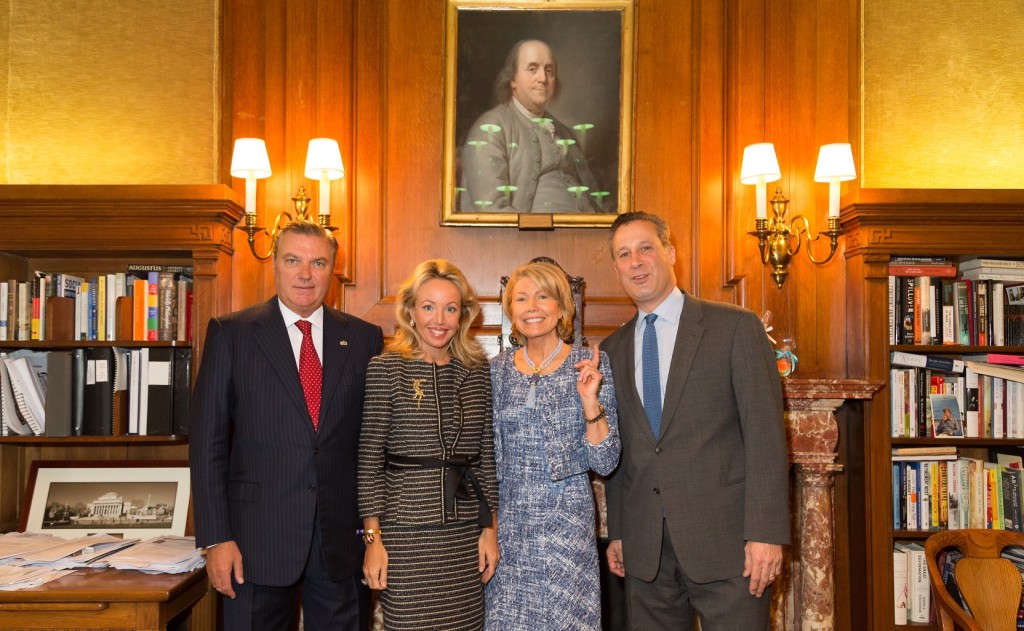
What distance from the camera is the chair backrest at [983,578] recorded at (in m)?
2.35

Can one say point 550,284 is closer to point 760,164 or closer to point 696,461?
point 696,461

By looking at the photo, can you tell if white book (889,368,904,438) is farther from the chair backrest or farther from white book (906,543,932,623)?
the chair backrest

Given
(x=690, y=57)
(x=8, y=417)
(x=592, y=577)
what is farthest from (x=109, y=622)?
(x=690, y=57)

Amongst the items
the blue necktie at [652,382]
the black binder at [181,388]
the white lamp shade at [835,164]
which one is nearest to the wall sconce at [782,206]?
the white lamp shade at [835,164]

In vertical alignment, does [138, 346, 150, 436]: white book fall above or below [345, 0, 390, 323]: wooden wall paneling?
below

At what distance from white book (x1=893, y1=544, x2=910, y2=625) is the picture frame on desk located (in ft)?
10.5

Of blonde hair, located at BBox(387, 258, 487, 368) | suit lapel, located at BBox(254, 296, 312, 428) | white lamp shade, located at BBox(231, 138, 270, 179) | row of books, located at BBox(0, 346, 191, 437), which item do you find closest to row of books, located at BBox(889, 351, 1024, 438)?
blonde hair, located at BBox(387, 258, 487, 368)

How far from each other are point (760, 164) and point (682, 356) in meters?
1.39

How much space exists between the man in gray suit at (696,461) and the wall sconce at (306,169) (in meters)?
1.50

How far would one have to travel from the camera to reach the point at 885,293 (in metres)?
3.21

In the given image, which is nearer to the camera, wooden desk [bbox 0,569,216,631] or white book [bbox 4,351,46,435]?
wooden desk [bbox 0,569,216,631]

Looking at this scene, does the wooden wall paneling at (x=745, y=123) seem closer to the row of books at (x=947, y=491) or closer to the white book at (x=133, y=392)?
the row of books at (x=947, y=491)

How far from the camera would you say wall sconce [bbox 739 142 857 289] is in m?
3.15

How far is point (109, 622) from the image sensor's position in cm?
258
